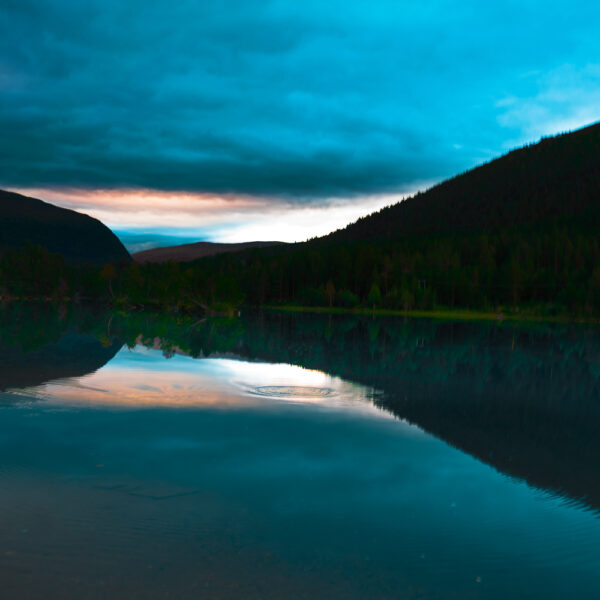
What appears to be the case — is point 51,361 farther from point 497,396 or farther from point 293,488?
point 293,488

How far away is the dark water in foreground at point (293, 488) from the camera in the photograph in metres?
8.27

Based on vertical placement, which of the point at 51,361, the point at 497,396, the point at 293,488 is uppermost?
the point at 51,361

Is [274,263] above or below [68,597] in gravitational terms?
above

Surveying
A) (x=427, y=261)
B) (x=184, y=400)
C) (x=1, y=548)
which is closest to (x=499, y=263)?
(x=427, y=261)

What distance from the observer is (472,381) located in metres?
28.4

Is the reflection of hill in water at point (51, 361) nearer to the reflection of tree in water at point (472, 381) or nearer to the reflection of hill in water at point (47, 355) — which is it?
the reflection of hill in water at point (47, 355)

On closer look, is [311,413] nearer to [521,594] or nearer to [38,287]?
[521,594]

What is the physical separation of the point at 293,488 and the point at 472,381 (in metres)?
18.3

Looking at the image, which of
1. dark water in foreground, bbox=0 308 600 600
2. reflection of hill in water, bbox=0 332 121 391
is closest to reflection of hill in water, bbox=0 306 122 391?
reflection of hill in water, bbox=0 332 121 391

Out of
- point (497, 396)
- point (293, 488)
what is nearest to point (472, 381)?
point (497, 396)

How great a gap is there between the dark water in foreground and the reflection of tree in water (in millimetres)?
141

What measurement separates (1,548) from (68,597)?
187 centimetres

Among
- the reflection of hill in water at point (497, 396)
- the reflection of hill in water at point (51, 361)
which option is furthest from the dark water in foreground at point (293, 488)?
the reflection of hill in water at point (51, 361)

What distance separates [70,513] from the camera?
10.2 metres
